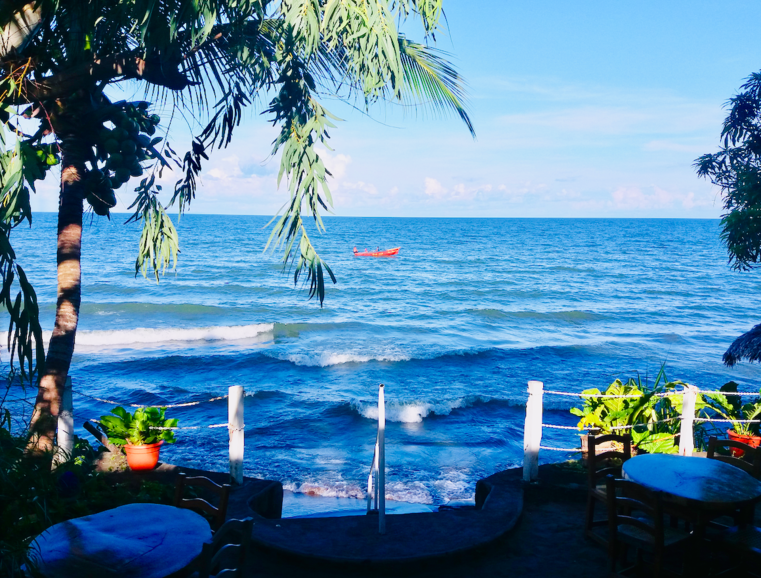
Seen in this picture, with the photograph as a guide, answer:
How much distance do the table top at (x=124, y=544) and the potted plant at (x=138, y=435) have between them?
327 centimetres

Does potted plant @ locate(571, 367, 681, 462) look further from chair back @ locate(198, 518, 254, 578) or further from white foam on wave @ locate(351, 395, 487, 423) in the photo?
white foam on wave @ locate(351, 395, 487, 423)

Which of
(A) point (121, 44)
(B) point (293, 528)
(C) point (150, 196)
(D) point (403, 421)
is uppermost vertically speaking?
(A) point (121, 44)

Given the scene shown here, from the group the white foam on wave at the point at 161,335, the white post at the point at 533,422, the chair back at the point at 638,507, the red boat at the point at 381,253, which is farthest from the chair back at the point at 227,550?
the red boat at the point at 381,253

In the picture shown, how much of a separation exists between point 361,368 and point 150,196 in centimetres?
1438

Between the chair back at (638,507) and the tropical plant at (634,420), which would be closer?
the chair back at (638,507)

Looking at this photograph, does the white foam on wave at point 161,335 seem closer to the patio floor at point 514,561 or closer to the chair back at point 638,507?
the patio floor at point 514,561

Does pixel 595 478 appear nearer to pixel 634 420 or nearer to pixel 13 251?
pixel 634 420

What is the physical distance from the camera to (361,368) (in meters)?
19.6

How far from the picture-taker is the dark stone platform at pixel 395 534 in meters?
5.04

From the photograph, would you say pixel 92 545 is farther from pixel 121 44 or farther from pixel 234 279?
pixel 234 279

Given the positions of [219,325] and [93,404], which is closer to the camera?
[93,404]

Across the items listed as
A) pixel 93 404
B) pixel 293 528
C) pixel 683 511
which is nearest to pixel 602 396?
pixel 683 511

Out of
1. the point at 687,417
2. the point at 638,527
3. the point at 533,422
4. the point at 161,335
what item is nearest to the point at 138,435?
the point at 533,422

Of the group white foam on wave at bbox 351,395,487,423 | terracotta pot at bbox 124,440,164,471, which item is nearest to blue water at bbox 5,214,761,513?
white foam on wave at bbox 351,395,487,423
